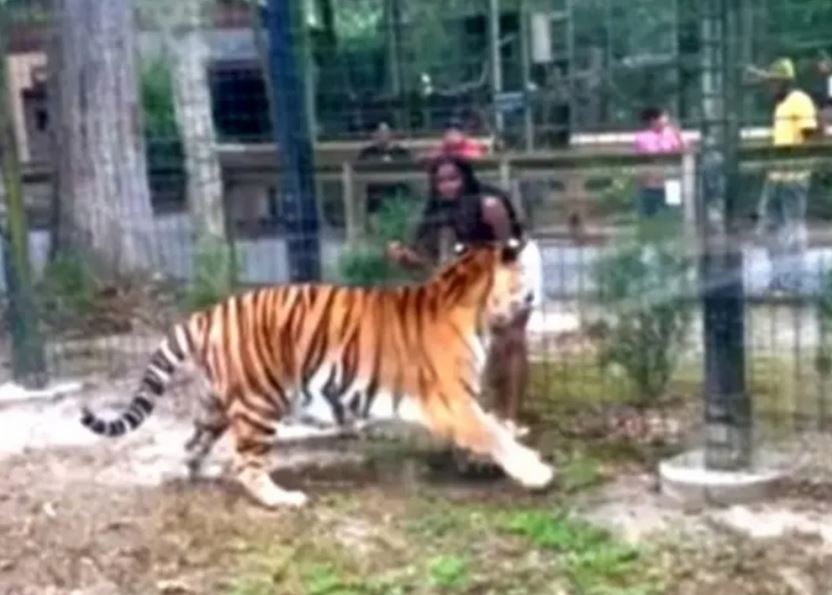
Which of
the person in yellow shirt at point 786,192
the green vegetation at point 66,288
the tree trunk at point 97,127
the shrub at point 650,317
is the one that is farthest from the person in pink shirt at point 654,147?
the tree trunk at point 97,127

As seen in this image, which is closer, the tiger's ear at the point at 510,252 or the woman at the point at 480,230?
the tiger's ear at the point at 510,252

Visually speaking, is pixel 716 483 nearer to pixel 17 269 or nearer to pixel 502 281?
pixel 502 281

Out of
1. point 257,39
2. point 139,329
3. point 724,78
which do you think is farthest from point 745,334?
point 139,329

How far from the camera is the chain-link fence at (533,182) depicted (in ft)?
21.6

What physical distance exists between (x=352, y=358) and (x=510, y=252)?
612 millimetres

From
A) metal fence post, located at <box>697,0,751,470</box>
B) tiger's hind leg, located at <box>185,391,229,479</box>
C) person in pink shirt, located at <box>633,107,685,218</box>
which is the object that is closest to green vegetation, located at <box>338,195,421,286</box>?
person in pink shirt, located at <box>633,107,685,218</box>

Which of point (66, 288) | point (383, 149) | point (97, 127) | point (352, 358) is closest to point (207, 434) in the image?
point (352, 358)

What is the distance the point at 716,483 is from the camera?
574cm

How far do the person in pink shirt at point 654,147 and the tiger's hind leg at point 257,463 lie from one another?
6.16 ft

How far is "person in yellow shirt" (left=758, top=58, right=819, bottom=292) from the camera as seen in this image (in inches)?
267

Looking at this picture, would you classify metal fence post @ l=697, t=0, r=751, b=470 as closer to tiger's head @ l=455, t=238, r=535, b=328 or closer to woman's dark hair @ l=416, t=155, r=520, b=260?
tiger's head @ l=455, t=238, r=535, b=328

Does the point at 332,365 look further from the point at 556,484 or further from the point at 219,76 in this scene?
the point at 219,76

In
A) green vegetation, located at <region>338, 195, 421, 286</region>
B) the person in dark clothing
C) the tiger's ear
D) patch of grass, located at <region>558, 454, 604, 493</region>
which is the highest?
the person in dark clothing

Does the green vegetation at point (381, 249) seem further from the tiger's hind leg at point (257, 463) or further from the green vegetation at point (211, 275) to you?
the tiger's hind leg at point (257, 463)
